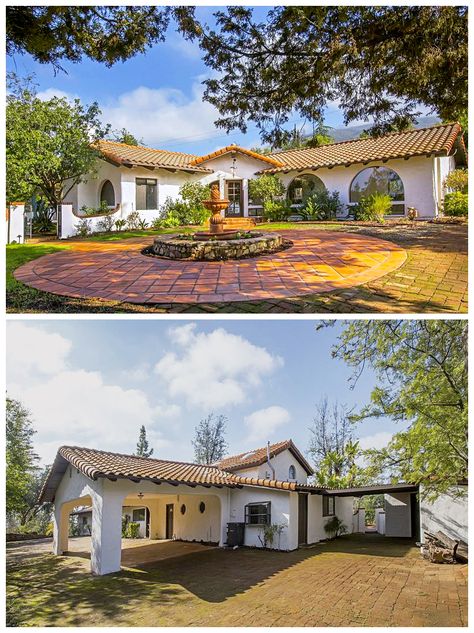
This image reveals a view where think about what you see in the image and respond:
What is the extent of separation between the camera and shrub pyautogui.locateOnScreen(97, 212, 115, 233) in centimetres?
1526

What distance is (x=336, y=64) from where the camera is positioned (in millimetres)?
7367

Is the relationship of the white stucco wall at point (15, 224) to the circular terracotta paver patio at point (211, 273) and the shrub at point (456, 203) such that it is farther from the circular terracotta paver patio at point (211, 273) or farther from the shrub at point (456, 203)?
Result: the shrub at point (456, 203)

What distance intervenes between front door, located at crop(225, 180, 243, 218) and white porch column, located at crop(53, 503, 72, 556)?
13.2 metres

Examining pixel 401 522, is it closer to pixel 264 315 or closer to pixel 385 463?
pixel 385 463

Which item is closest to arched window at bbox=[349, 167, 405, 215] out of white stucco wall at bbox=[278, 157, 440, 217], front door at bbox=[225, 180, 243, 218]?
white stucco wall at bbox=[278, 157, 440, 217]

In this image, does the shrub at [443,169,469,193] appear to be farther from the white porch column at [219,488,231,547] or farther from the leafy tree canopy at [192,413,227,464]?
the leafy tree canopy at [192,413,227,464]

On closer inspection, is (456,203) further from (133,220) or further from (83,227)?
(83,227)

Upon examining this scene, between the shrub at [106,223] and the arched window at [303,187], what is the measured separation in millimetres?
7194

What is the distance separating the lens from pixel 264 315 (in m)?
5.67

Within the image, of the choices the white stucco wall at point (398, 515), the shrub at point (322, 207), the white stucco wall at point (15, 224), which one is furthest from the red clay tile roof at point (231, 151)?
the white stucco wall at point (398, 515)

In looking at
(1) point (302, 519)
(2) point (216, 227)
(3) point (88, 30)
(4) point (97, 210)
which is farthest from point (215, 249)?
(1) point (302, 519)

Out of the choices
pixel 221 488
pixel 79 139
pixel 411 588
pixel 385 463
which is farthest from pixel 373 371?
pixel 79 139

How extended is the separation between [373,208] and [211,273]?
1005 centimetres

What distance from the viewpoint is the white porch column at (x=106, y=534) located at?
341 inches
